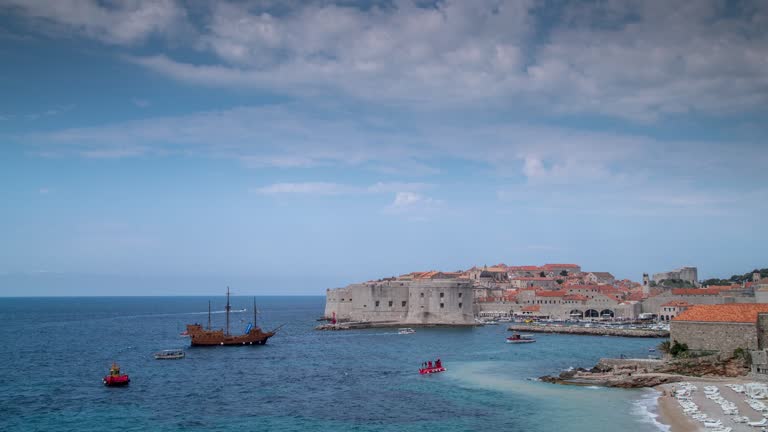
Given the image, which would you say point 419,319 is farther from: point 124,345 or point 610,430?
point 610,430

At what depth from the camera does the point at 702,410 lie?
18016 millimetres

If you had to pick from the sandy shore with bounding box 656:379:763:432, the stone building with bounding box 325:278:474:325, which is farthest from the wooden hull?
the sandy shore with bounding box 656:379:763:432

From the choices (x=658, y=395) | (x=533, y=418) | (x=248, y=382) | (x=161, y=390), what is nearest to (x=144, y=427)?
(x=161, y=390)

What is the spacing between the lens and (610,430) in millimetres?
17000

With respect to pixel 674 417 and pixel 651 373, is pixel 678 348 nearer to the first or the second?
pixel 651 373

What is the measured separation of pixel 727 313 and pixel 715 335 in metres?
1.07

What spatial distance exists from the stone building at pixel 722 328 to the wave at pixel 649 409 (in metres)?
3.75

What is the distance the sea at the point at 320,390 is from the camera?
1859 cm

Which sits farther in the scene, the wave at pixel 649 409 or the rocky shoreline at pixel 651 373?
the rocky shoreline at pixel 651 373

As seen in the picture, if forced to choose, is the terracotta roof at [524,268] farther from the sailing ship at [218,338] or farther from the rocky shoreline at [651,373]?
the rocky shoreline at [651,373]

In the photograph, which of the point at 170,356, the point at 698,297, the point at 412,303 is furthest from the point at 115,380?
the point at 698,297

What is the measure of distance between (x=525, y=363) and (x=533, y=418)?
1217 centimetres

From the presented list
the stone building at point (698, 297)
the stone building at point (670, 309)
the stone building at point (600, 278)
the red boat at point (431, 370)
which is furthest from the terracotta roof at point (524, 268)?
the red boat at point (431, 370)

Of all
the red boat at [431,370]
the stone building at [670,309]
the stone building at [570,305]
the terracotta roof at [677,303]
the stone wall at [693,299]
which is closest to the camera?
the red boat at [431,370]
